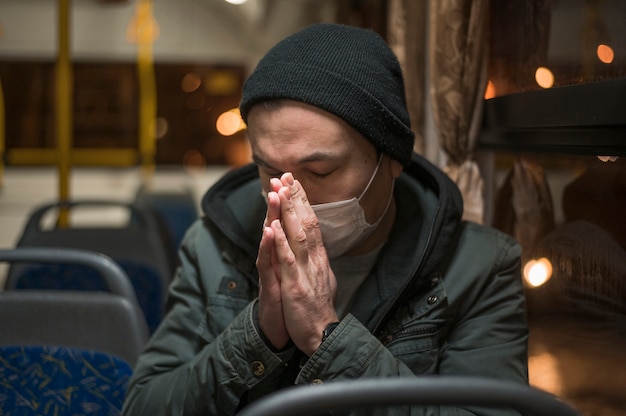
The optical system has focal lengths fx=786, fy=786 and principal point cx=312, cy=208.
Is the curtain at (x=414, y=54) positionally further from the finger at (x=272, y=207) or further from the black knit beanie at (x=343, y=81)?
the finger at (x=272, y=207)

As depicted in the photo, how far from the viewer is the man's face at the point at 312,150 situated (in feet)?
4.56

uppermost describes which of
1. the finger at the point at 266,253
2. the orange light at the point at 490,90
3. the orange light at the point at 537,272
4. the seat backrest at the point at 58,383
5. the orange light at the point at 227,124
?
the orange light at the point at 227,124

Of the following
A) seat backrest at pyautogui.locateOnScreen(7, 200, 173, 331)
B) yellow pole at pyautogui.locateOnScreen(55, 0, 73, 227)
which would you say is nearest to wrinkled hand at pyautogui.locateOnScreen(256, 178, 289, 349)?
seat backrest at pyautogui.locateOnScreen(7, 200, 173, 331)

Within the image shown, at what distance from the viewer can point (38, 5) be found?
8062mm

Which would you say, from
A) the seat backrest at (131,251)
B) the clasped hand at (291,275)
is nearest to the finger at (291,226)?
the clasped hand at (291,275)

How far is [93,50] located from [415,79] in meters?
6.43

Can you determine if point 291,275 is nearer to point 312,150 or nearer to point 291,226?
point 291,226

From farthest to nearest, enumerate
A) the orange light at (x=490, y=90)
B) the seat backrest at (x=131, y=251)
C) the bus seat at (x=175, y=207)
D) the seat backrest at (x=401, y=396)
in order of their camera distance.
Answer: the bus seat at (x=175, y=207) → the seat backrest at (x=131, y=251) → the orange light at (x=490, y=90) → the seat backrest at (x=401, y=396)

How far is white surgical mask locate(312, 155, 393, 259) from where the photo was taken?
1.44 metres

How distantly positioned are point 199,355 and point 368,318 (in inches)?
12.4

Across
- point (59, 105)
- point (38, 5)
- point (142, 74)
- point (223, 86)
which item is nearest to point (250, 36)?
point (223, 86)

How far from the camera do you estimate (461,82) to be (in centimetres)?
218

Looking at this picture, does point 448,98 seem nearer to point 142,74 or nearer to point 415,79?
point 415,79

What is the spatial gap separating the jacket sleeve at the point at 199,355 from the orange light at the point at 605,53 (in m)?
0.81
